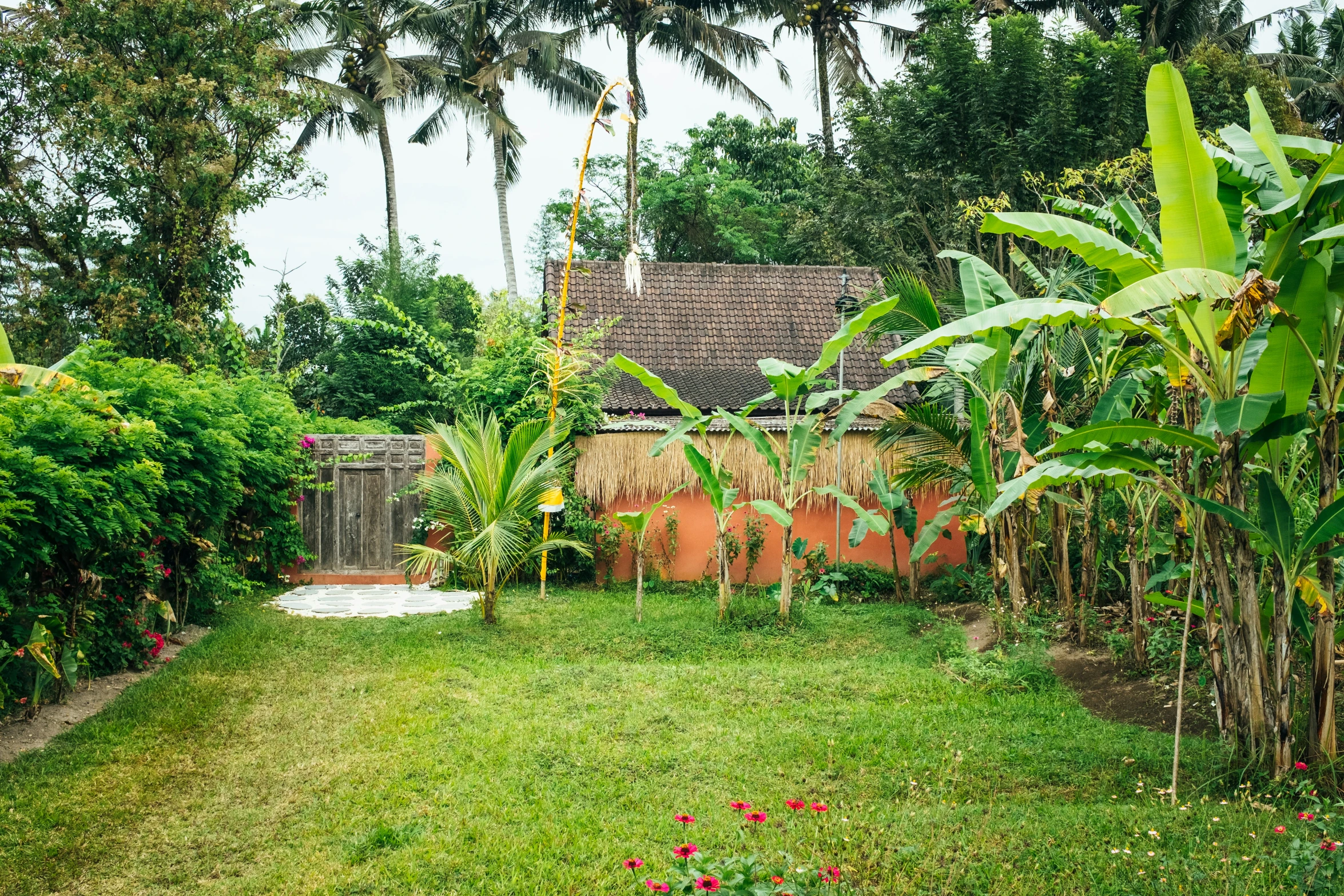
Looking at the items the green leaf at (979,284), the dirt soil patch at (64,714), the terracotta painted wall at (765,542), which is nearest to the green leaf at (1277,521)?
the green leaf at (979,284)

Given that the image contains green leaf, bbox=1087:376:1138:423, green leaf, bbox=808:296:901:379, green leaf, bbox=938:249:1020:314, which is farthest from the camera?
green leaf, bbox=808:296:901:379

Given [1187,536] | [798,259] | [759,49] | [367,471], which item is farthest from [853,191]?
[1187,536]

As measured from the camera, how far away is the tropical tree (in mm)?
8000

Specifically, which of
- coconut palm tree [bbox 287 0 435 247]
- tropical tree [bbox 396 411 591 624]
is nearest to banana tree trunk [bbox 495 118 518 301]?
coconut palm tree [bbox 287 0 435 247]

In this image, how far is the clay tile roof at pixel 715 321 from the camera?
1273 centimetres

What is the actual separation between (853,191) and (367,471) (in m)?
10.5

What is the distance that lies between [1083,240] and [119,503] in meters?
5.11

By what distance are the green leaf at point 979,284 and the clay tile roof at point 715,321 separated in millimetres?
5659

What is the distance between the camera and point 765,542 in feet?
34.8

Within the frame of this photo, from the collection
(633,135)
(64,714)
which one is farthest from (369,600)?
(633,135)

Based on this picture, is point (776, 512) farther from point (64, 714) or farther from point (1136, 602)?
point (64, 714)

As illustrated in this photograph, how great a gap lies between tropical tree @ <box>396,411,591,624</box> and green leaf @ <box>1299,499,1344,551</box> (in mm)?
5625

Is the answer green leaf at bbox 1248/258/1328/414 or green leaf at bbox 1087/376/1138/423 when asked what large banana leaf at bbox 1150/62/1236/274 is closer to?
green leaf at bbox 1248/258/1328/414

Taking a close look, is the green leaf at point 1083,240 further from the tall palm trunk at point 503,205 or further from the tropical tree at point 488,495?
the tall palm trunk at point 503,205
